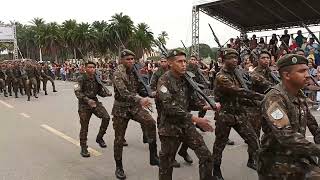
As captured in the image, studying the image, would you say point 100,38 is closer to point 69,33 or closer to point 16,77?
point 69,33

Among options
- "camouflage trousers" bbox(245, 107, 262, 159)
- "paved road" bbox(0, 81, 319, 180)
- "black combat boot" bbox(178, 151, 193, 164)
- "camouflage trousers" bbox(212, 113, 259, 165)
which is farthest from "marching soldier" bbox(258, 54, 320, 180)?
"black combat boot" bbox(178, 151, 193, 164)

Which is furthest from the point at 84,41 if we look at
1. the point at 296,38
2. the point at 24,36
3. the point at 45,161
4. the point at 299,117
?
the point at 299,117

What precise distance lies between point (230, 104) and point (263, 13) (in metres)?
16.1

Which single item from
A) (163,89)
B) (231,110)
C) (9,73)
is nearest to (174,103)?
(163,89)

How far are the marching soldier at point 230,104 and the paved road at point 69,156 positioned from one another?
64cm

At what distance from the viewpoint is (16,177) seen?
6.78 meters

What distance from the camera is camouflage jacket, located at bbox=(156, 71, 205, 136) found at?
4.91 meters

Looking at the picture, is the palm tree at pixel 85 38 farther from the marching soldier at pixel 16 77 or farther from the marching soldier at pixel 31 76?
the marching soldier at pixel 31 76

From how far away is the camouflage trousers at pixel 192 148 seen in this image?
4.87 metres

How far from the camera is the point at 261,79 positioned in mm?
6625

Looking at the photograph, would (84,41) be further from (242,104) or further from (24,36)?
(242,104)

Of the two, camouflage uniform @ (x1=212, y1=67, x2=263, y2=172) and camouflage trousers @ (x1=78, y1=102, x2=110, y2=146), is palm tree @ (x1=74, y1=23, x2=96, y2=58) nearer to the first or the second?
camouflage trousers @ (x1=78, y1=102, x2=110, y2=146)

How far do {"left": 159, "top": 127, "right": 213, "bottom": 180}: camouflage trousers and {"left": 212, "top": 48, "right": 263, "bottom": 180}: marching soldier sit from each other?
1145 mm

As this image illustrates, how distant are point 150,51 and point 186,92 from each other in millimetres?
52549
